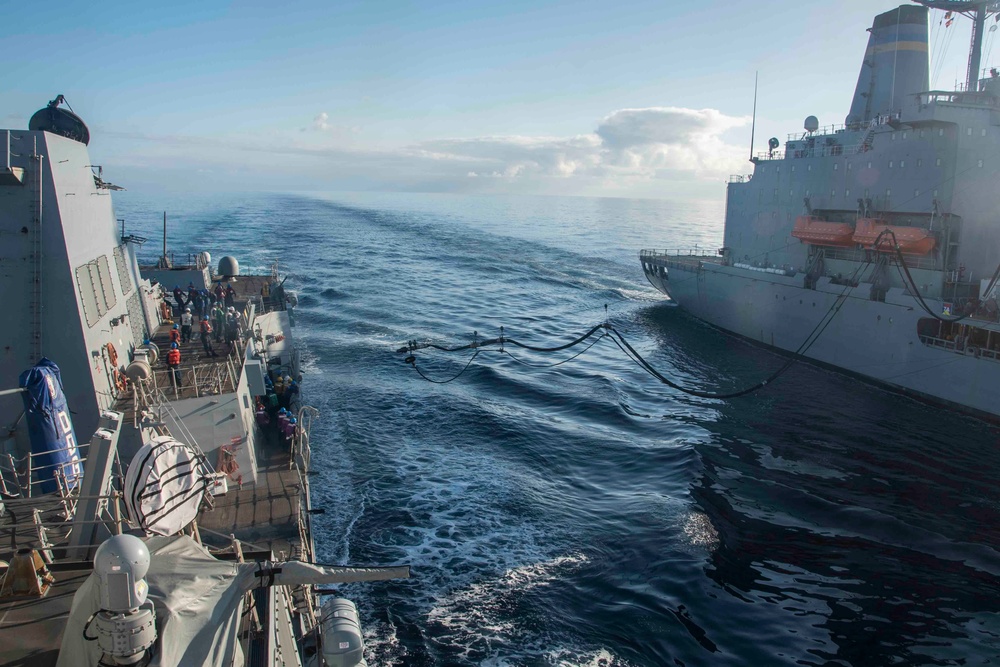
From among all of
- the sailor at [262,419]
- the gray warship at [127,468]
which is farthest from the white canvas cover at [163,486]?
the sailor at [262,419]

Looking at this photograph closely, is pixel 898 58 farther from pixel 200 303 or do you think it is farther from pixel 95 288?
pixel 95 288

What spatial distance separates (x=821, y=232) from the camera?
34.6 metres

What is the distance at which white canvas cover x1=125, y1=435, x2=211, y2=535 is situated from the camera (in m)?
7.19

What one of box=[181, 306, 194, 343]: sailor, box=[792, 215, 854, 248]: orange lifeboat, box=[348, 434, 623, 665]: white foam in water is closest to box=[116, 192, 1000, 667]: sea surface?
box=[348, 434, 623, 665]: white foam in water

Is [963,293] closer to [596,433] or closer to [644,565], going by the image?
[596,433]

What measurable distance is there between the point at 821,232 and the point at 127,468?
116 ft

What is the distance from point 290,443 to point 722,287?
32734 mm

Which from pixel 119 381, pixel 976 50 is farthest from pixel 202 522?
pixel 976 50

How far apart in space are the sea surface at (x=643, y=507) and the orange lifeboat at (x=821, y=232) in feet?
24.0

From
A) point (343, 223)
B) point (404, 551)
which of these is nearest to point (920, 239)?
point (404, 551)

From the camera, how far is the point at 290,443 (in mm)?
16812

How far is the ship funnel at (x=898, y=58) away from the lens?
36375 millimetres

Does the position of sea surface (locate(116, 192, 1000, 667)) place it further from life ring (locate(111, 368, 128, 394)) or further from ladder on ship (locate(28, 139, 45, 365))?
ladder on ship (locate(28, 139, 45, 365))

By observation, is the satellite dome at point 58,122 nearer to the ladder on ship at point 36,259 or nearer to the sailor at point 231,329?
the ladder on ship at point 36,259
